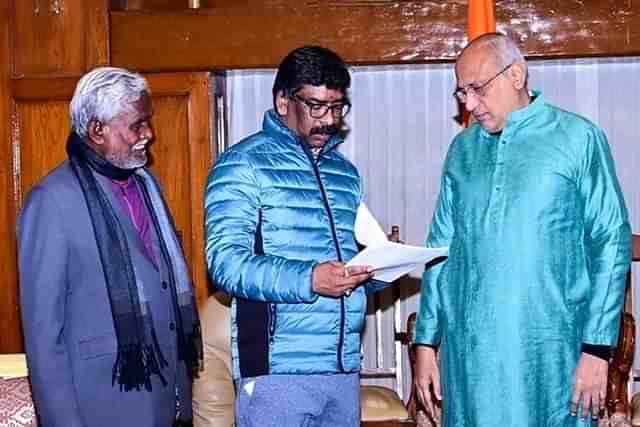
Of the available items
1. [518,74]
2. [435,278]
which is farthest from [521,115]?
[435,278]

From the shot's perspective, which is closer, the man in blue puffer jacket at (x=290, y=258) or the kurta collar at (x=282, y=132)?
the man in blue puffer jacket at (x=290, y=258)

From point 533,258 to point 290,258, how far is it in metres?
0.61

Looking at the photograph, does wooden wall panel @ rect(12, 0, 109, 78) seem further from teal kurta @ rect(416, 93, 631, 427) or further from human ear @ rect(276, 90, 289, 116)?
teal kurta @ rect(416, 93, 631, 427)

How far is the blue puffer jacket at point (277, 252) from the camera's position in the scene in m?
2.82

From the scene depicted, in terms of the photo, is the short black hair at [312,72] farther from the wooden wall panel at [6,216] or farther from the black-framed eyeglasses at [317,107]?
the wooden wall panel at [6,216]

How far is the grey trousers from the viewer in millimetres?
2857

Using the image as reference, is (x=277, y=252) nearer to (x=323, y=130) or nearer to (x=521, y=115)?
(x=323, y=130)

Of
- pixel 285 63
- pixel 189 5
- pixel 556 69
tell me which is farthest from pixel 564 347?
pixel 189 5

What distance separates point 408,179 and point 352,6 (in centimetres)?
106

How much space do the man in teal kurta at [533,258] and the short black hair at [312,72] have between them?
321 millimetres

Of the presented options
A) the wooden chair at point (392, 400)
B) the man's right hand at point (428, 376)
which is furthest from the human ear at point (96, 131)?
the wooden chair at point (392, 400)

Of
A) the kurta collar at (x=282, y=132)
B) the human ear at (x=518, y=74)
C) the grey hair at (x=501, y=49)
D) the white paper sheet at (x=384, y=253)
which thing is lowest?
the white paper sheet at (x=384, y=253)

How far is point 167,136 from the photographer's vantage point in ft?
17.5

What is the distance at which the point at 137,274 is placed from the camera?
112 inches
